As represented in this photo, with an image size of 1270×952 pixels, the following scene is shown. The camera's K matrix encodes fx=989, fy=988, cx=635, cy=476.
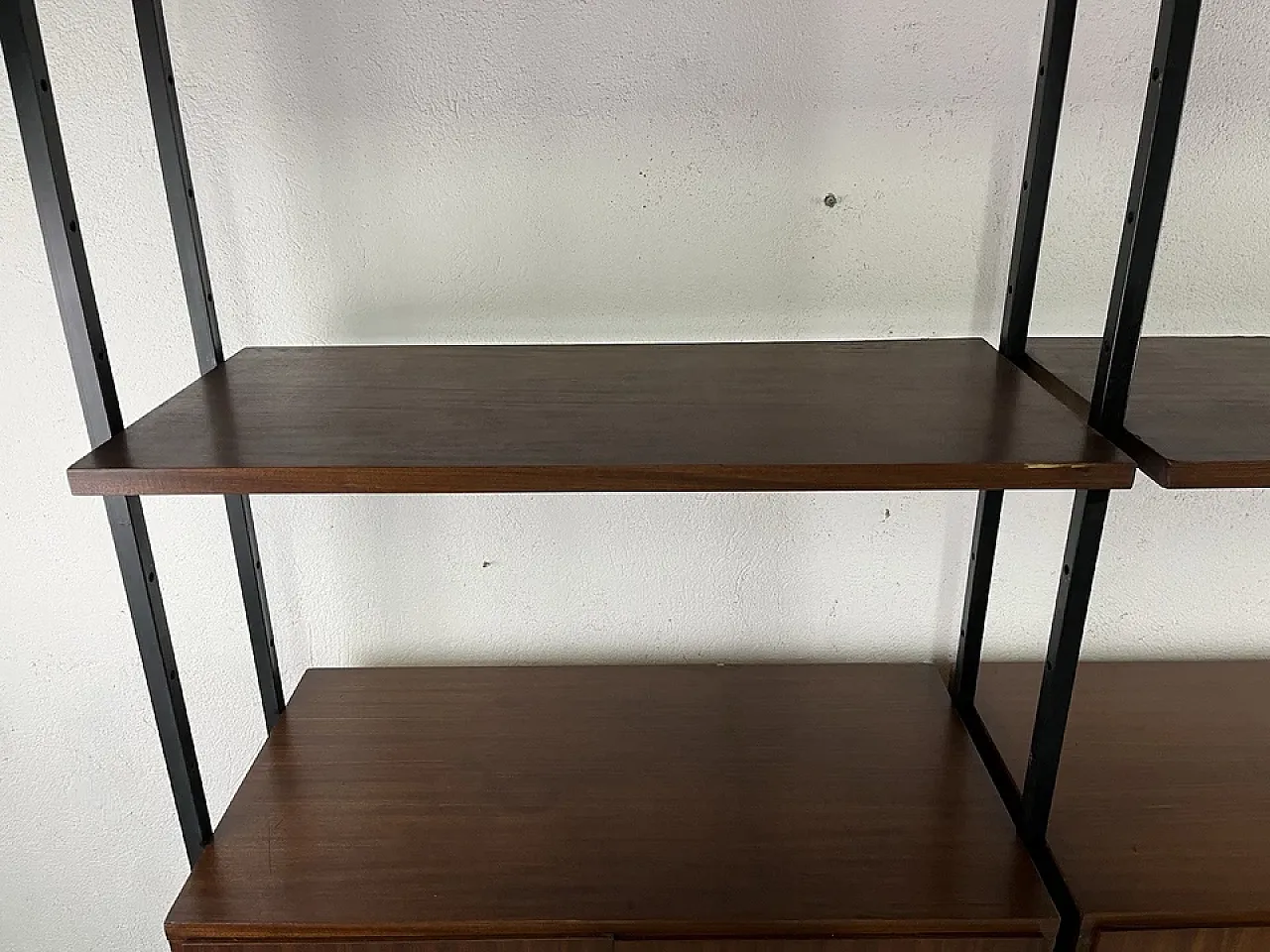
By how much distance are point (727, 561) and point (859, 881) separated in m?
0.42

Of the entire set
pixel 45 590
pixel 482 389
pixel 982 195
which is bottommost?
pixel 45 590

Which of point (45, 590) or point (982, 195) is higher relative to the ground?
point (982, 195)

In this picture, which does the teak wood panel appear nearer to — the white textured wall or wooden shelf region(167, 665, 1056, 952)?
wooden shelf region(167, 665, 1056, 952)

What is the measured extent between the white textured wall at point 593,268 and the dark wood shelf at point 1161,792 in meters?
0.09

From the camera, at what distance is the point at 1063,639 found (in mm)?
872

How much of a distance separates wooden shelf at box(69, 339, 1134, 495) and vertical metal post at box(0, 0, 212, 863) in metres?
0.06

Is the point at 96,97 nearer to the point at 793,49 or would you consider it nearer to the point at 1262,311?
the point at 793,49

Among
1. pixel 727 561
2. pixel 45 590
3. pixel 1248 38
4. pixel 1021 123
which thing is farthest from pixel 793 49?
pixel 45 590

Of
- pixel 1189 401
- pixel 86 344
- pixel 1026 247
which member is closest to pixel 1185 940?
pixel 1189 401

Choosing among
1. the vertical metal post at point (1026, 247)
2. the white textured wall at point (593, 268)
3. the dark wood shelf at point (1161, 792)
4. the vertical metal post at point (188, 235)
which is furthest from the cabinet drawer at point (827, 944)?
the vertical metal post at point (188, 235)

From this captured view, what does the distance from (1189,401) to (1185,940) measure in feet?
1.63

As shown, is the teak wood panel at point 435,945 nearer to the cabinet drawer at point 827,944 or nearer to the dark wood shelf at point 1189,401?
the cabinet drawer at point 827,944

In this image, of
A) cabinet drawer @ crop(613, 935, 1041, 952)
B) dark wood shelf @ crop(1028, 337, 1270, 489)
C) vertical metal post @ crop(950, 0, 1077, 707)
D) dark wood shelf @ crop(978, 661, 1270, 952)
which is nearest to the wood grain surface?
cabinet drawer @ crop(613, 935, 1041, 952)

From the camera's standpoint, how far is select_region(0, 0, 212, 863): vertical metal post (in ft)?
2.39
